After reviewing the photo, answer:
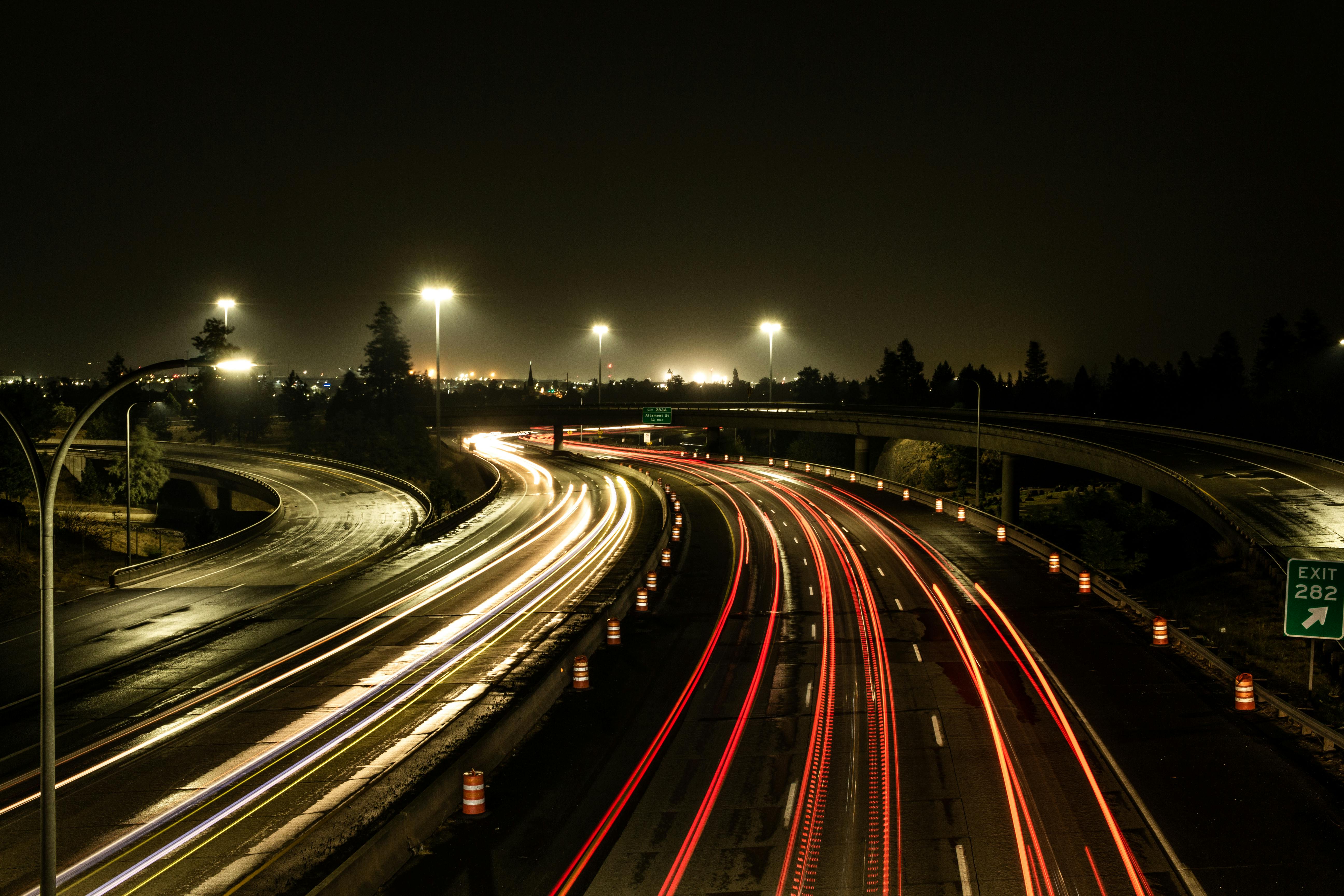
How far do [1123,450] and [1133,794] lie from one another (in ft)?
134

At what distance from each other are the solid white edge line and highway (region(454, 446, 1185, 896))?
0.56ft

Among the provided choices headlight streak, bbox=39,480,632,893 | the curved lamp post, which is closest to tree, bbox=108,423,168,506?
headlight streak, bbox=39,480,632,893

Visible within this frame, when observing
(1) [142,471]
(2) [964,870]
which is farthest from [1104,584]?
(1) [142,471]

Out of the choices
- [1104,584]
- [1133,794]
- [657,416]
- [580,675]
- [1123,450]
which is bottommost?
[580,675]

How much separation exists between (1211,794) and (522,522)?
40.3m

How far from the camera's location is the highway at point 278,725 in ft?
43.1

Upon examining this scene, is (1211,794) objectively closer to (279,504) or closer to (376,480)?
(279,504)

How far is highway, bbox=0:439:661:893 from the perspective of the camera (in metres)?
13.1

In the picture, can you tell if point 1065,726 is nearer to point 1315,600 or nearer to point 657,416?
point 1315,600

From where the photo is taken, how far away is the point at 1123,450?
5200 cm

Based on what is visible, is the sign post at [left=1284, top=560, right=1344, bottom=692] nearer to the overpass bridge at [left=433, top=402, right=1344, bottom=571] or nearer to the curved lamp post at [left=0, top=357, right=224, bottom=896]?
the overpass bridge at [left=433, top=402, right=1344, bottom=571]

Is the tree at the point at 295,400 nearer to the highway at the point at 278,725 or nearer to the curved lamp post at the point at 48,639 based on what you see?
the highway at the point at 278,725

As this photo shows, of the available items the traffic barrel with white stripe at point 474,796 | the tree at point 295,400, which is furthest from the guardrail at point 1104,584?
the tree at point 295,400

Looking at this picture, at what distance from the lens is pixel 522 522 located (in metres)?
51.8
